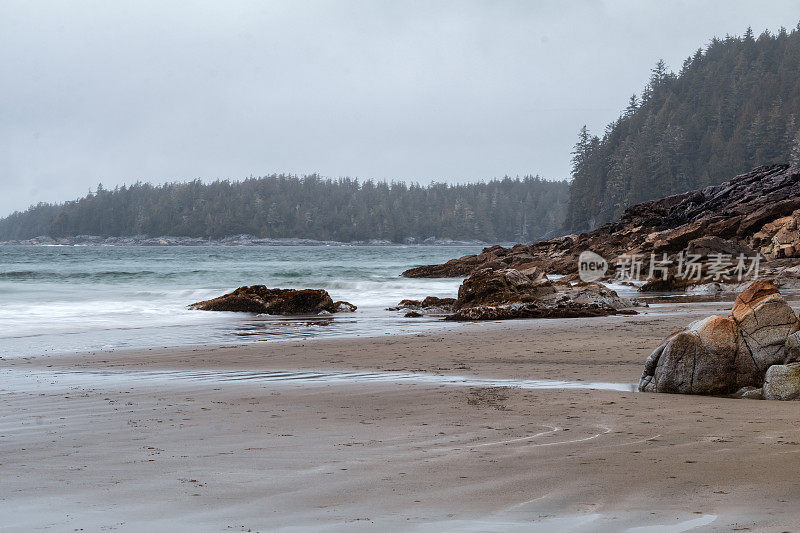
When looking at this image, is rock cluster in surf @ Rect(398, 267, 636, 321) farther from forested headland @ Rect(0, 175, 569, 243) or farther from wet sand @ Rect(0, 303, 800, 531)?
forested headland @ Rect(0, 175, 569, 243)

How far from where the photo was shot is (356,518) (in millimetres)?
2754

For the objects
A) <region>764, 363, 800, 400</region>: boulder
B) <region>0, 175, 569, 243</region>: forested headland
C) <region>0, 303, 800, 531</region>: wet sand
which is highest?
<region>0, 175, 569, 243</region>: forested headland

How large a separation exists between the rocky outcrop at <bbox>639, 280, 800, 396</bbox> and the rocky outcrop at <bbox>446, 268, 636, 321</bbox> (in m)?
7.25

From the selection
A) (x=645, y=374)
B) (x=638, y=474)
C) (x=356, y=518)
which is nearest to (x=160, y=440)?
(x=356, y=518)

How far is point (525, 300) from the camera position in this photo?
1359cm

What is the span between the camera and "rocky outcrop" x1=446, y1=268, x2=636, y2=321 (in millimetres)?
13078

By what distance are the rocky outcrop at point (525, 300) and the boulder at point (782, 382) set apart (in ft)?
25.1

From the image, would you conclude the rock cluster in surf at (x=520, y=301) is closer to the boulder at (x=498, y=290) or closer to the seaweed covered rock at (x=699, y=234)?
the boulder at (x=498, y=290)

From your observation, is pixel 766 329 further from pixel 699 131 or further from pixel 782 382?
pixel 699 131

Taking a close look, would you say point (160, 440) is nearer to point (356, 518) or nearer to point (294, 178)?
point (356, 518)

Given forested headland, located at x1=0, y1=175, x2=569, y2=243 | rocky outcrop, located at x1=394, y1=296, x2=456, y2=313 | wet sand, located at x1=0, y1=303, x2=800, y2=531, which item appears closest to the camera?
wet sand, located at x1=0, y1=303, x2=800, y2=531

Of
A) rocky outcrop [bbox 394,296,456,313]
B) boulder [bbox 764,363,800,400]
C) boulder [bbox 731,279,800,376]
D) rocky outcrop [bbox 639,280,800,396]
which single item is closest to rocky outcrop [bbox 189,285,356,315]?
rocky outcrop [bbox 394,296,456,313]

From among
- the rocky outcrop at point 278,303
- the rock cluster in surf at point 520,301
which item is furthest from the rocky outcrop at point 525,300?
the rocky outcrop at point 278,303

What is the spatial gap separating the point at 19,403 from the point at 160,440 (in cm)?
200
